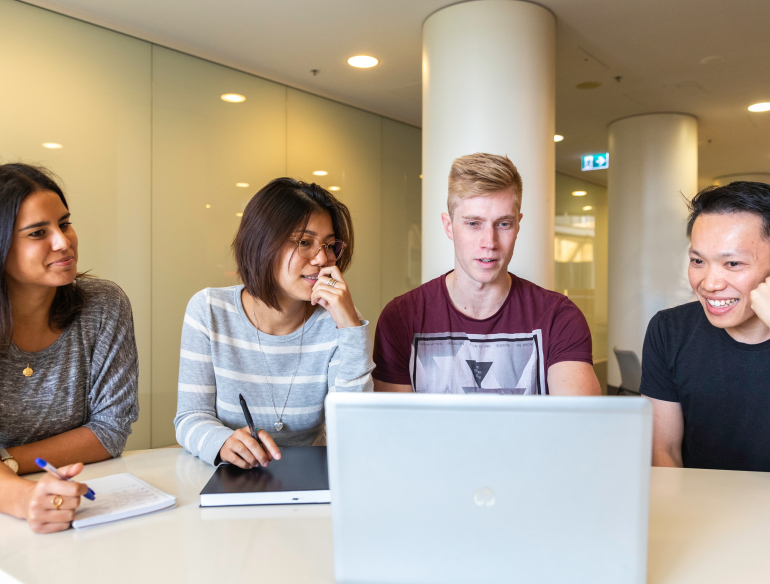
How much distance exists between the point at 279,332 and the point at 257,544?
88 centimetres

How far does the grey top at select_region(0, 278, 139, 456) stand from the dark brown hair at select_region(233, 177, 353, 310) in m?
0.40

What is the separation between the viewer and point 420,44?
3.88 metres

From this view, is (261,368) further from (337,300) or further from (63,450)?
(63,450)

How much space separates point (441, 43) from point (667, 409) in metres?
2.44

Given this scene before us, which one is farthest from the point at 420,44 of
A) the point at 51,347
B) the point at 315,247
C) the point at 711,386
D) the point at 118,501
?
the point at 118,501

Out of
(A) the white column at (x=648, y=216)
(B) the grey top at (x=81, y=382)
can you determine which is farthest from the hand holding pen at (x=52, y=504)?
(A) the white column at (x=648, y=216)

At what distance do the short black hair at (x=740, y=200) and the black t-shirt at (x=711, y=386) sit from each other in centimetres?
31

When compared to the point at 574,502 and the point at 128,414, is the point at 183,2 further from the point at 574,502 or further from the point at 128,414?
the point at 574,502

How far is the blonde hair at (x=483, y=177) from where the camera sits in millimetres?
1811

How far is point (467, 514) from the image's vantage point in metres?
0.80

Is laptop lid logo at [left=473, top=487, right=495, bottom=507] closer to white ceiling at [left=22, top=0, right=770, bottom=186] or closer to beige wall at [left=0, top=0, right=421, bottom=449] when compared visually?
white ceiling at [left=22, top=0, right=770, bottom=186]

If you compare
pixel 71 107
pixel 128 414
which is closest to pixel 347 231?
pixel 128 414

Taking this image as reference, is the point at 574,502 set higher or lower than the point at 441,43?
lower

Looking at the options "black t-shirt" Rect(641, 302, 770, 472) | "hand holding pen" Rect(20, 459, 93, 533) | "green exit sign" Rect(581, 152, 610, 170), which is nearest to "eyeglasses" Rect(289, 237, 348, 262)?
"hand holding pen" Rect(20, 459, 93, 533)
